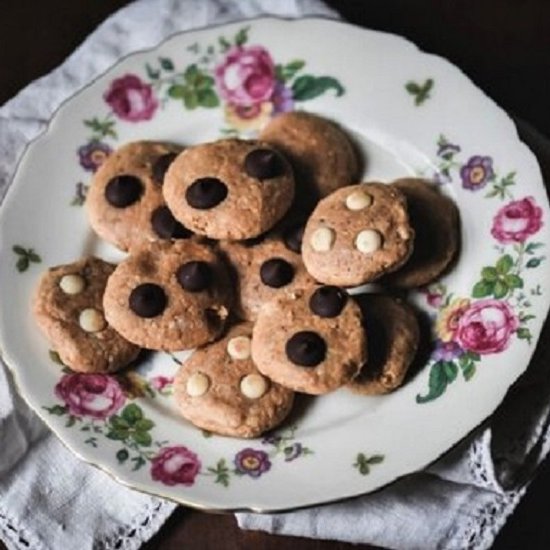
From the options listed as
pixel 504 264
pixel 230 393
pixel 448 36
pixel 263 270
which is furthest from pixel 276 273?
pixel 448 36

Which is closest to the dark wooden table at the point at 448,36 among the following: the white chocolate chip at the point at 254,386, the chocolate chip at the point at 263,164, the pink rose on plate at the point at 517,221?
the pink rose on plate at the point at 517,221

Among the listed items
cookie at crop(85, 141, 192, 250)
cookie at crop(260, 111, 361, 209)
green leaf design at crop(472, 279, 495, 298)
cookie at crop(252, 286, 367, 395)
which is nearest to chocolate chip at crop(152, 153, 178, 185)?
cookie at crop(85, 141, 192, 250)

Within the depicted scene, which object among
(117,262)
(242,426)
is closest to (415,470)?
(242,426)

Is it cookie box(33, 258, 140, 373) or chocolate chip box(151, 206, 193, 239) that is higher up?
chocolate chip box(151, 206, 193, 239)

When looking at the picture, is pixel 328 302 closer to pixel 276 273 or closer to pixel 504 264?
pixel 276 273

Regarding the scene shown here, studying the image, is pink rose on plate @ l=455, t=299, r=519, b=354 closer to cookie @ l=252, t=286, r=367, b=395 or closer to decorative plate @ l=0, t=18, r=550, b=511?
decorative plate @ l=0, t=18, r=550, b=511

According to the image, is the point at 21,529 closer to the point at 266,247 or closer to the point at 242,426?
the point at 242,426

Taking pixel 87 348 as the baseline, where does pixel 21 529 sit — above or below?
below
